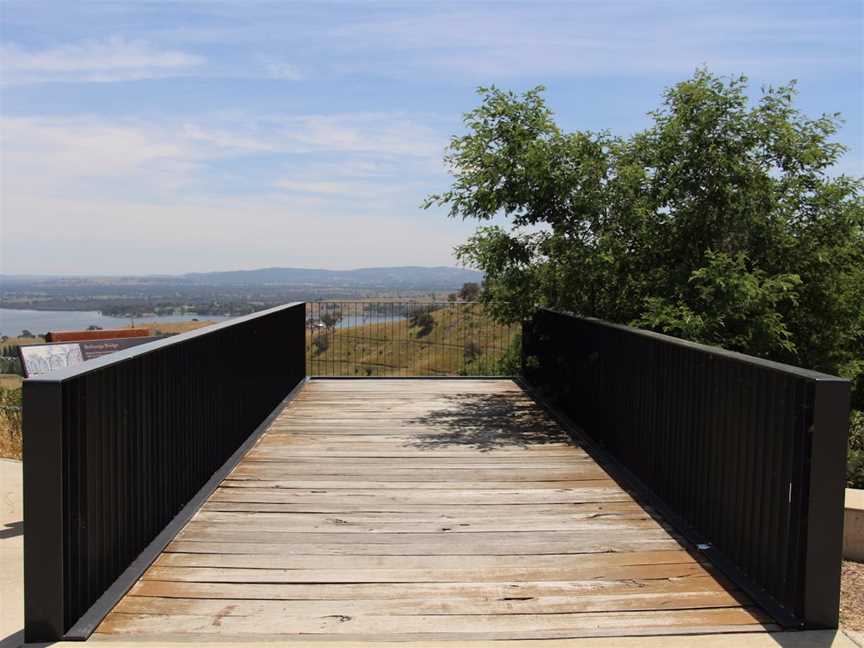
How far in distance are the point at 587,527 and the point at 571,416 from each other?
11.1 ft

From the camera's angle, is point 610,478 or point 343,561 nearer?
point 343,561

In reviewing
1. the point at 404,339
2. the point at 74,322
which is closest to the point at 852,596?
the point at 404,339

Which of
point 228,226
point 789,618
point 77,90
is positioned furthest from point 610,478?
point 228,226

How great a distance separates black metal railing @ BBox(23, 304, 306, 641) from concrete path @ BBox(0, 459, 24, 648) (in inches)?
13.3

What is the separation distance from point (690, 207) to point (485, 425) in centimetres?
292

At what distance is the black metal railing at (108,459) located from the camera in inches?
113

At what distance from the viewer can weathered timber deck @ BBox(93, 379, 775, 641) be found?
3.21m

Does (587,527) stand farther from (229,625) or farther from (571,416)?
(571,416)

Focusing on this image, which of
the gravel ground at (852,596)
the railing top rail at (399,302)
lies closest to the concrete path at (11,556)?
the gravel ground at (852,596)

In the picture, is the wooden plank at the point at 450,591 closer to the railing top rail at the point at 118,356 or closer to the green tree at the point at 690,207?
the railing top rail at the point at 118,356

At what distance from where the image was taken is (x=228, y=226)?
4375 cm

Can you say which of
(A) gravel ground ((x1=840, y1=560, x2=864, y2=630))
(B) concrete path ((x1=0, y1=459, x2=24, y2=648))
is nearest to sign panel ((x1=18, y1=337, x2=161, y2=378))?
(B) concrete path ((x1=0, y1=459, x2=24, y2=648))

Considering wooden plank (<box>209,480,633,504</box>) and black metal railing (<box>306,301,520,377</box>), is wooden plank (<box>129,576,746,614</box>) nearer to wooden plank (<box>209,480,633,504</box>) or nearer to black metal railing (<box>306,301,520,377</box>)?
wooden plank (<box>209,480,633,504</box>)

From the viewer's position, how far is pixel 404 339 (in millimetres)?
12648
